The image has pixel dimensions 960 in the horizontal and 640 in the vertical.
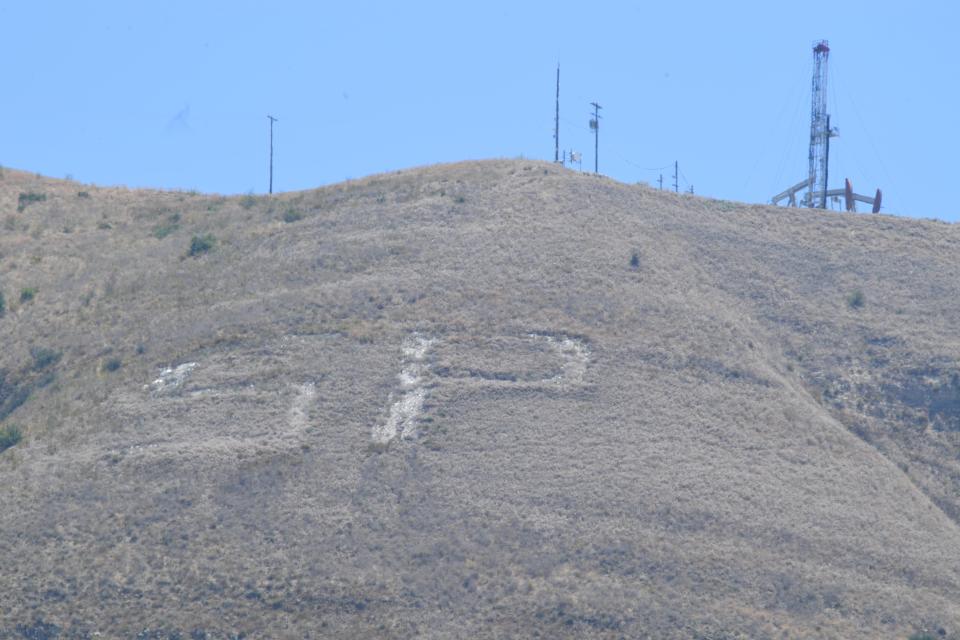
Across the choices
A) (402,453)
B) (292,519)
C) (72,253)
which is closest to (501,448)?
(402,453)

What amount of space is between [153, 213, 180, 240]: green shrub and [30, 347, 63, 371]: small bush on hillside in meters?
12.1

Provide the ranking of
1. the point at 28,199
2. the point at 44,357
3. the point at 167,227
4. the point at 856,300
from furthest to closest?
the point at 28,199, the point at 167,227, the point at 856,300, the point at 44,357

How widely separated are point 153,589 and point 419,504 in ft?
23.9

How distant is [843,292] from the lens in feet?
175

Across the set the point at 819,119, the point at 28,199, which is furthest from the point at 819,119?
the point at 28,199

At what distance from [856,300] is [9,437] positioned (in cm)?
3017

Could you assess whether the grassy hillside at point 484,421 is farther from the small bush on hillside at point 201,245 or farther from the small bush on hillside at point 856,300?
the small bush on hillside at point 201,245

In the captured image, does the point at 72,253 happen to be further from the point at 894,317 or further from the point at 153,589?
the point at 894,317

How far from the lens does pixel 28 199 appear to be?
65.7 meters

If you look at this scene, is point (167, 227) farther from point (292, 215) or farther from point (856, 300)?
point (856, 300)

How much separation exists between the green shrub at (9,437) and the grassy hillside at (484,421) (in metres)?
0.23

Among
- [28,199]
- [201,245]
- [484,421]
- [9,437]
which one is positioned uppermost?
[28,199]

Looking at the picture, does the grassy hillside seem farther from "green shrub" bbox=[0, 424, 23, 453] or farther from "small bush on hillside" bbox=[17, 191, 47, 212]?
"small bush on hillside" bbox=[17, 191, 47, 212]

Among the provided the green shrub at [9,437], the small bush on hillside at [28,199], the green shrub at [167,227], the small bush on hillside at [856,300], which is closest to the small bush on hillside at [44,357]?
the green shrub at [9,437]
